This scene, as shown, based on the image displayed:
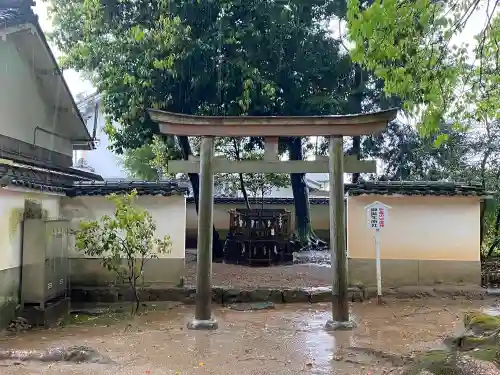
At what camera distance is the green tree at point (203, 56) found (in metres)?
14.0

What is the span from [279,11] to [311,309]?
28.4 feet

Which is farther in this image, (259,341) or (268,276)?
(268,276)

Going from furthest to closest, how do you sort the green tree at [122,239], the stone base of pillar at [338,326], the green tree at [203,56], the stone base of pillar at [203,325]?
1. the green tree at [203,56]
2. the green tree at [122,239]
3. the stone base of pillar at [203,325]
4. the stone base of pillar at [338,326]

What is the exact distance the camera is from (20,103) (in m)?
12.8

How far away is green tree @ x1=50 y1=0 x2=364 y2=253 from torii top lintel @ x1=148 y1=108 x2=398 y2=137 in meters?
4.34

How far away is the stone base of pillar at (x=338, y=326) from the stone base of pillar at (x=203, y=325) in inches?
84.3

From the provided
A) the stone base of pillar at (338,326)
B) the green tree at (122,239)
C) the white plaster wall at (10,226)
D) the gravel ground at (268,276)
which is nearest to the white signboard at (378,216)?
the gravel ground at (268,276)

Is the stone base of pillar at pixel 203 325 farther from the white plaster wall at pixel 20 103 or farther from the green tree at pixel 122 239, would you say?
the white plaster wall at pixel 20 103

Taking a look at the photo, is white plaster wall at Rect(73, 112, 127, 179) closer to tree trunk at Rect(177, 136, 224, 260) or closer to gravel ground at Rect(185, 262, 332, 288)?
tree trunk at Rect(177, 136, 224, 260)

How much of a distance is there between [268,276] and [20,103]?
27.6ft

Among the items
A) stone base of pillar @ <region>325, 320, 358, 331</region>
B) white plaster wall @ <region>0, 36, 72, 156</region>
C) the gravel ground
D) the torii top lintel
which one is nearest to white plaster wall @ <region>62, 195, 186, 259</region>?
the gravel ground

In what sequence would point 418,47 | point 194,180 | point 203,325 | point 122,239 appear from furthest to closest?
1. point 194,180
2. point 122,239
3. point 203,325
4. point 418,47

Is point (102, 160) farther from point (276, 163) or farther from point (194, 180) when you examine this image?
point (276, 163)

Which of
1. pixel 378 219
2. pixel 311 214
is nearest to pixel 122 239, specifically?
pixel 378 219
